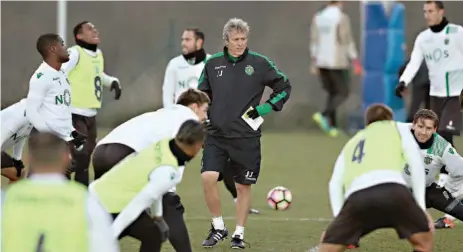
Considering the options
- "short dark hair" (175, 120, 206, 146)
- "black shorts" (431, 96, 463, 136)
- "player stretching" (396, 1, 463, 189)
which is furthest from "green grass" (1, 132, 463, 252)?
"short dark hair" (175, 120, 206, 146)

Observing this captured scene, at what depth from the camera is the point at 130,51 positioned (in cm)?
2070

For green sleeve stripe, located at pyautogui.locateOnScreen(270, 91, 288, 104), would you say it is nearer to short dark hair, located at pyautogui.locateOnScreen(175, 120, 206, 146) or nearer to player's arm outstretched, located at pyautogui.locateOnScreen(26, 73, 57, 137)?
player's arm outstretched, located at pyautogui.locateOnScreen(26, 73, 57, 137)

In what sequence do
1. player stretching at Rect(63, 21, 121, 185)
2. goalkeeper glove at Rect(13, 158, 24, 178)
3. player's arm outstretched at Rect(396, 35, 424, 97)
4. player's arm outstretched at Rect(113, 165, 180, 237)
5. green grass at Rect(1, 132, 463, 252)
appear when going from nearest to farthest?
player's arm outstretched at Rect(113, 165, 180, 237) → green grass at Rect(1, 132, 463, 252) → goalkeeper glove at Rect(13, 158, 24, 178) → player stretching at Rect(63, 21, 121, 185) → player's arm outstretched at Rect(396, 35, 424, 97)

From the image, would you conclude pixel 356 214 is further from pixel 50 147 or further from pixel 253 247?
pixel 253 247

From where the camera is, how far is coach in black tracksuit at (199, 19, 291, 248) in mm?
9289

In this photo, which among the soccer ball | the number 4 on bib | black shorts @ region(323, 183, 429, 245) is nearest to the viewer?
black shorts @ region(323, 183, 429, 245)

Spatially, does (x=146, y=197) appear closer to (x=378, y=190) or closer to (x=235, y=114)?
(x=378, y=190)

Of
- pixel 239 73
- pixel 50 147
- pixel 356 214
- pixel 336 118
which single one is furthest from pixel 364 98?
pixel 50 147

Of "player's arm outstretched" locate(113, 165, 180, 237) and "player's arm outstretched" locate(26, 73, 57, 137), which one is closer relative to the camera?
"player's arm outstretched" locate(113, 165, 180, 237)

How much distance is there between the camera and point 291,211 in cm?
1129

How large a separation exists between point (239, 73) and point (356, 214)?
119 inches

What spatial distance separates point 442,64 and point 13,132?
475 cm

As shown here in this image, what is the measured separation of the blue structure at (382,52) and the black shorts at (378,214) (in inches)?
490

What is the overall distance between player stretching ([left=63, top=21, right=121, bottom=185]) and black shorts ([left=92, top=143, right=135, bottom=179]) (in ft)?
12.0
